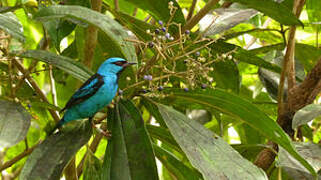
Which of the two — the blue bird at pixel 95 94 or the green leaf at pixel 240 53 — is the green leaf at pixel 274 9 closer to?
the green leaf at pixel 240 53

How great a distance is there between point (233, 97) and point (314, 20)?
3.18 ft

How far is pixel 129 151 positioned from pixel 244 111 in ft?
1.42

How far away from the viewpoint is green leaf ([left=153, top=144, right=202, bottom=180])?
1890mm

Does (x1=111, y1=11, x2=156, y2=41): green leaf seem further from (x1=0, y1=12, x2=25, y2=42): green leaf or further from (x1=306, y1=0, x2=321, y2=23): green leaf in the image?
(x1=306, y1=0, x2=321, y2=23): green leaf

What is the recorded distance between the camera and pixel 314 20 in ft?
7.97

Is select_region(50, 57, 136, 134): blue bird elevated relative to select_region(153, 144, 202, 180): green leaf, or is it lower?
elevated

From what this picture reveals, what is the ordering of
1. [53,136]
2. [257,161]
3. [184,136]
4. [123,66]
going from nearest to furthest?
[184,136]
[53,136]
[123,66]
[257,161]

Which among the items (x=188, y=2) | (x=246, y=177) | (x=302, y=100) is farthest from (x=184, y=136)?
(x=188, y=2)

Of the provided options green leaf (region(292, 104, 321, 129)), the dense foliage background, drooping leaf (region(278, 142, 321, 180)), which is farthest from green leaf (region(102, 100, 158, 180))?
green leaf (region(292, 104, 321, 129))

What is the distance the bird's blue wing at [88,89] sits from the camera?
6.10ft

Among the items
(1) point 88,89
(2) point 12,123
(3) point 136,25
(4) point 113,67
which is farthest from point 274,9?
(2) point 12,123

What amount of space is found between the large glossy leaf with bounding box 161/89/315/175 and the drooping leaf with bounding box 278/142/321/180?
114 millimetres

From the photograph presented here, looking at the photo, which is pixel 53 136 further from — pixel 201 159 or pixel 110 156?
pixel 201 159

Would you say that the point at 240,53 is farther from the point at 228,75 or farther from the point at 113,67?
the point at 113,67
